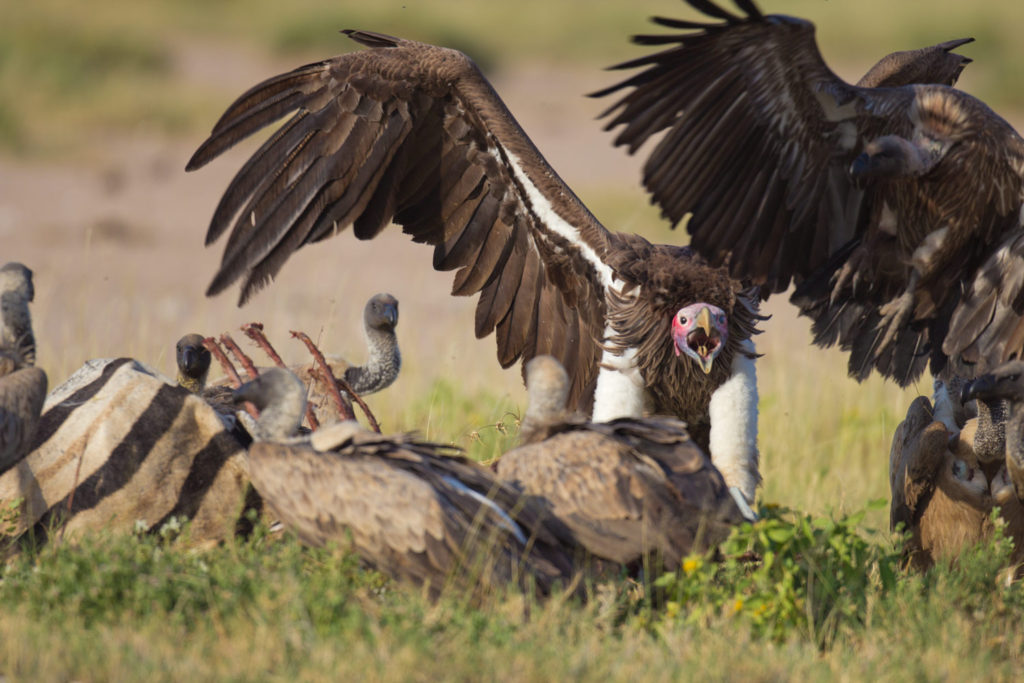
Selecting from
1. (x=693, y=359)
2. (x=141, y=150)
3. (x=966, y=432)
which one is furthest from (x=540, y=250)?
(x=141, y=150)

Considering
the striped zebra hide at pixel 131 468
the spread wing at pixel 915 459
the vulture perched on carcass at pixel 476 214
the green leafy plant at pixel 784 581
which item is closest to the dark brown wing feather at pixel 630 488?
the green leafy plant at pixel 784 581

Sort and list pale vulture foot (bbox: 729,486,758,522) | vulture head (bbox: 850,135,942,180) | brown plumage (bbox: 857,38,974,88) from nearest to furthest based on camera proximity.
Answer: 1. pale vulture foot (bbox: 729,486,758,522)
2. vulture head (bbox: 850,135,942,180)
3. brown plumage (bbox: 857,38,974,88)

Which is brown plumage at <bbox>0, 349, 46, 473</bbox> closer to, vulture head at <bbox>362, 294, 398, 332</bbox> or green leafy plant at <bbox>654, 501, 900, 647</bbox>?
green leafy plant at <bbox>654, 501, 900, 647</bbox>

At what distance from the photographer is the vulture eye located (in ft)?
18.1

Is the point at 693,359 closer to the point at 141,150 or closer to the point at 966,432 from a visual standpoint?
the point at 966,432

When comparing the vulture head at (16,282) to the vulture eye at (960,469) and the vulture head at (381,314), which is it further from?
the vulture eye at (960,469)

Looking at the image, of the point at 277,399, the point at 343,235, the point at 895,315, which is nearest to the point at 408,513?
the point at 277,399

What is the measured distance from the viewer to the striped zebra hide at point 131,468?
15.0 feet

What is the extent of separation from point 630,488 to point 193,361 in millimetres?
2515

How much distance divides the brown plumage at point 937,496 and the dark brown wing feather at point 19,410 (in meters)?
3.51

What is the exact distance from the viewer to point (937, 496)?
5566mm

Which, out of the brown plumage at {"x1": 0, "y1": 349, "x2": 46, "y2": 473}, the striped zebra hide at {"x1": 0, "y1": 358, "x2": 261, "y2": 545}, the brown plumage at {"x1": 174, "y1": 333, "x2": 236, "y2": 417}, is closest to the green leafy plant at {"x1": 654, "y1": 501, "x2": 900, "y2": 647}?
the striped zebra hide at {"x1": 0, "y1": 358, "x2": 261, "y2": 545}

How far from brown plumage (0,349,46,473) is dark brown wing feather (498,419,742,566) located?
159cm

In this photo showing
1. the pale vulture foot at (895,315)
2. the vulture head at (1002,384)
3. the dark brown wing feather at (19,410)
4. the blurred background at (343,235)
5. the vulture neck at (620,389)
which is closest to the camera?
the dark brown wing feather at (19,410)
